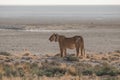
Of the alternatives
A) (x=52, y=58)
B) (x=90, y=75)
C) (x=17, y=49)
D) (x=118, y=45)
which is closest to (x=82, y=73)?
(x=90, y=75)

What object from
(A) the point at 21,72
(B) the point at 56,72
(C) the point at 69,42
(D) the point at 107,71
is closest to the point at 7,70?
(A) the point at 21,72

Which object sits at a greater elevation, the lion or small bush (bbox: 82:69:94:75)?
the lion

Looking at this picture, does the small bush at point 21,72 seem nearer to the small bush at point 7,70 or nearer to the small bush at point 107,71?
the small bush at point 7,70

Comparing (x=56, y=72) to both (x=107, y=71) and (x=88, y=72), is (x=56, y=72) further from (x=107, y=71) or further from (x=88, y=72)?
Answer: (x=107, y=71)

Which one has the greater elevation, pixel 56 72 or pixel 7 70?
pixel 7 70

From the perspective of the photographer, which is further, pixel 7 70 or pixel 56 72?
pixel 56 72

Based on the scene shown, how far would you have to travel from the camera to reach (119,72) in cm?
1827

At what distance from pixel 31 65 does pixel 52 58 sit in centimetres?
387

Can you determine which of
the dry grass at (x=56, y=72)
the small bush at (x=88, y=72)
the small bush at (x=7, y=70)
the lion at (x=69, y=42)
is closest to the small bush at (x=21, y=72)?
the dry grass at (x=56, y=72)

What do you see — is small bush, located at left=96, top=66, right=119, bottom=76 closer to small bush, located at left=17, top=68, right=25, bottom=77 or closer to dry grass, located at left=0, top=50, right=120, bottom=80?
dry grass, located at left=0, top=50, right=120, bottom=80

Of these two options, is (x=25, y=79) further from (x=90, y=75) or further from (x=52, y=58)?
(x=52, y=58)

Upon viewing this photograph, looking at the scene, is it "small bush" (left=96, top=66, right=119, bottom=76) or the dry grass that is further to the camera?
"small bush" (left=96, top=66, right=119, bottom=76)

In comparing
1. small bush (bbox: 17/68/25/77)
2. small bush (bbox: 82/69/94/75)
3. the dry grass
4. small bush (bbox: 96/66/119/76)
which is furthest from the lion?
small bush (bbox: 17/68/25/77)

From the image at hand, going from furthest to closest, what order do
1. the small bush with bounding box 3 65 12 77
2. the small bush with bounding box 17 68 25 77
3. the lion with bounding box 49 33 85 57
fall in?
the lion with bounding box 49 33 85 57, the small bush with bounding box 3 65 12 77, the small bush with bounding box 17 68 25 77
